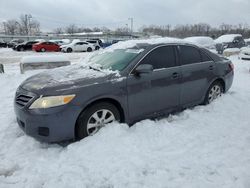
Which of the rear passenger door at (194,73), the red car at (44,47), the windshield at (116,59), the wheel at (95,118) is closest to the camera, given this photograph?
the wheel at (95,118)

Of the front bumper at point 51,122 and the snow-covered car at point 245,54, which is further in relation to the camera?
the snow-covered car at point 245,54

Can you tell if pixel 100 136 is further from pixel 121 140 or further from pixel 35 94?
pixel 35 94

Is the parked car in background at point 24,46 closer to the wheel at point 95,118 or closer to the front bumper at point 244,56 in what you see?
the front bumper at point 244,56

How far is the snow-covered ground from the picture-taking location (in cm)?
282

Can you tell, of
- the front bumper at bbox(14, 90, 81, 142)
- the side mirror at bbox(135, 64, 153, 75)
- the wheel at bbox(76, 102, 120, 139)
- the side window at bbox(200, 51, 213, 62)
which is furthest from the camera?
the side window at bbox(200, 51, 213, 62)

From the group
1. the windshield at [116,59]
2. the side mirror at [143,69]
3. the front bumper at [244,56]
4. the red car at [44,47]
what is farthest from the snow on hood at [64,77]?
the red car at [44,47]

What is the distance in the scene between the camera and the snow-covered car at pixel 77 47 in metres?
28.1

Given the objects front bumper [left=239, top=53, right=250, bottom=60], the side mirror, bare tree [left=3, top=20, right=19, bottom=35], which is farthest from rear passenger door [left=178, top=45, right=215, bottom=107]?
bare tree [left=3, top=20, right=19, bottom=35]

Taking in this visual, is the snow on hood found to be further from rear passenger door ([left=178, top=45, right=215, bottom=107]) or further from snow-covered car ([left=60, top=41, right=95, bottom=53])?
snow-covered car ([left=60, top=41, right=95, bottom=53])

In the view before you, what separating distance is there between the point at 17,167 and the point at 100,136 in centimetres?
118

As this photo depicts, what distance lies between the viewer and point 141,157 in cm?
326

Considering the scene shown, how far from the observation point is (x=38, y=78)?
13.5 feet

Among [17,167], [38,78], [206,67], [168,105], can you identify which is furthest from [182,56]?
[17,167]

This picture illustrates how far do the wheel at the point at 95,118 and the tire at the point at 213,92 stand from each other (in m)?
2.40
